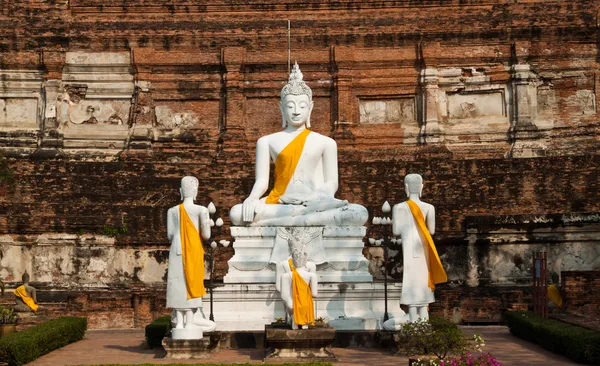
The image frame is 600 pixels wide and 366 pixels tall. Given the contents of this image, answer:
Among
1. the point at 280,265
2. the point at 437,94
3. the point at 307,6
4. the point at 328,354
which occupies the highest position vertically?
the point at 307,6

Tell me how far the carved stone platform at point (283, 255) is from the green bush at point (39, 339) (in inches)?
88.5

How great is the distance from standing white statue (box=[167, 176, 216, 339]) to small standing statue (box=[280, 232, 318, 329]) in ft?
3.66

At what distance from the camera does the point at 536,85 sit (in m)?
26.4

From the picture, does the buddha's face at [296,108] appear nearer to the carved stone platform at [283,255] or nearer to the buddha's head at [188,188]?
the carved stone platform at [283,255]

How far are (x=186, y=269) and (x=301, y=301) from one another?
1.54 meters

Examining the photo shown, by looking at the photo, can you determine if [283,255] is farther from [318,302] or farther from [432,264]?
[432,264]

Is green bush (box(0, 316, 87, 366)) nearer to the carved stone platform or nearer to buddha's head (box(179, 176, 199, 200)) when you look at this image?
the carved stone platform

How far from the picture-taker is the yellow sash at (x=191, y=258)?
47.2 ft

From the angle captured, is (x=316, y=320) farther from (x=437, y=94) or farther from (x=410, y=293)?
(x=437, y=94)

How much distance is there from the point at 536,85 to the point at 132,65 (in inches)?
359

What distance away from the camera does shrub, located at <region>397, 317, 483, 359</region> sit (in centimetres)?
1236

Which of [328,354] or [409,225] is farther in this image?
[409,225]

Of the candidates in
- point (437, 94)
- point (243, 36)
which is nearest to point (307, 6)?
point (243, 36)

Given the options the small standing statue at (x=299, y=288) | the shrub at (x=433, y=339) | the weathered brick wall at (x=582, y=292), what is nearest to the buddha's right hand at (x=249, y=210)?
the small standing statue at (x=299, y=288)
